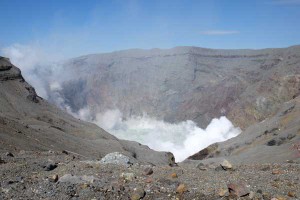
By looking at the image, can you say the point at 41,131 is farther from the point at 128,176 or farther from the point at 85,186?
the point at 85,186

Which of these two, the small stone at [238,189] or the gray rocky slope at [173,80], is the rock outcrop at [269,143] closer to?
the small stone at [238,189]

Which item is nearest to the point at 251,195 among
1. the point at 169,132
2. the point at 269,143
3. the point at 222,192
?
the point at 222,192

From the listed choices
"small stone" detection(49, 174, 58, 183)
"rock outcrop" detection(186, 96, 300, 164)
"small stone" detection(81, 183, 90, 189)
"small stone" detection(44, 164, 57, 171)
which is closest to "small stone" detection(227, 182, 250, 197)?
"small stone" detection(81, 183, 90, 189)

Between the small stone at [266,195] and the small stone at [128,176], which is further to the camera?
the small stone at [128,176]

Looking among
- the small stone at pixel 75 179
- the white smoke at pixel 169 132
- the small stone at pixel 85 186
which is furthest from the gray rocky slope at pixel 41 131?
the white smoke at pixel 169 132

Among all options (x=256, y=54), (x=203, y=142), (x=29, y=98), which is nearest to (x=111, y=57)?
(x=256, y=54)

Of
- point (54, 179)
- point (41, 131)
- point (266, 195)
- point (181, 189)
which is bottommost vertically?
point (266, 195)

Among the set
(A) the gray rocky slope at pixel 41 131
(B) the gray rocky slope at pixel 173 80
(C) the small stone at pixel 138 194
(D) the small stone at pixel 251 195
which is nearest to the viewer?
(C) the small stone at pixel 138 194
